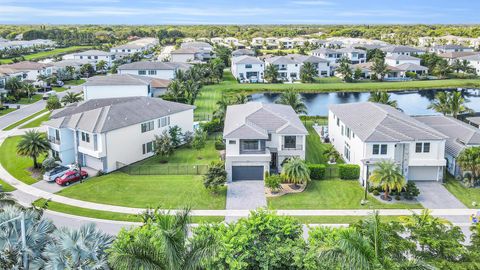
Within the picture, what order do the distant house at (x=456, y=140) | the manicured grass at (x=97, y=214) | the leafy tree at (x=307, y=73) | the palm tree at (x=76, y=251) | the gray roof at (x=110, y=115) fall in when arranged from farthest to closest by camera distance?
the leafy tree at (x=307, y=73)
the gray roof at (x=110, y=115)
the distant house at (x=456, y=140)
the manicured grass at (x=97, y=214)
the palm tree at (x=76, y=251)

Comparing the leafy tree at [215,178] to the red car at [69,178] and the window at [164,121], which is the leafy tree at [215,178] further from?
the window at [164,121]

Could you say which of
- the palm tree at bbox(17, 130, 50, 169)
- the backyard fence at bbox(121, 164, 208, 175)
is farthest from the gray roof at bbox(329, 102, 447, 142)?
the palm tree at bbox(17, 130, 50, 169)

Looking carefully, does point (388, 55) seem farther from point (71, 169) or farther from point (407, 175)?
point (71, 169)

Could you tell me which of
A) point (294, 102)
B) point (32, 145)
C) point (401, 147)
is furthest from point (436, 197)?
point (32, 145)

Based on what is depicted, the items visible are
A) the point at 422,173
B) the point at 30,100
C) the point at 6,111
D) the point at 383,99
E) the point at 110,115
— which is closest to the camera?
the point at 422,173

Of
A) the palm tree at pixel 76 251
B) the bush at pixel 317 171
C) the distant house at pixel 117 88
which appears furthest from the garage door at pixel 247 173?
the distant house at pixel 117 88

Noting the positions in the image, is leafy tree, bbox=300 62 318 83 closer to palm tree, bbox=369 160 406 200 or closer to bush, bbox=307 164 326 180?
bush, bbox=307 164 326 180

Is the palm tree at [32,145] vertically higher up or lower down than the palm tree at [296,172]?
higher up

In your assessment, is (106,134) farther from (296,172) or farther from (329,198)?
(329,198)
